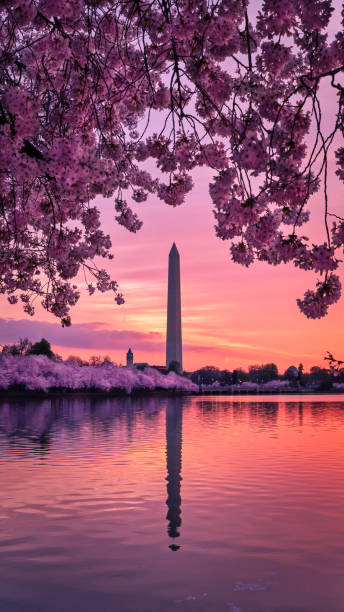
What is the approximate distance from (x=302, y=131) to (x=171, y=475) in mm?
9126

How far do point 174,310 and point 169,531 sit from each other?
3319 inches

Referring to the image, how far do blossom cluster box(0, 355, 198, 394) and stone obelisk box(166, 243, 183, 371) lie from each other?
7.85 m

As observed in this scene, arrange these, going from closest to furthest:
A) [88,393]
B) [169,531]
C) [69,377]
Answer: [169,531], [69,377], [88,393]

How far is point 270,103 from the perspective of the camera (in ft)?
25.2

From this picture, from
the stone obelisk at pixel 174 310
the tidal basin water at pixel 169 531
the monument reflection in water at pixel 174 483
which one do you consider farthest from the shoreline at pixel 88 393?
the tidal basin water at pixel 169 531

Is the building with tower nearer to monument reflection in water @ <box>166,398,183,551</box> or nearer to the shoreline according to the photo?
the shoreline

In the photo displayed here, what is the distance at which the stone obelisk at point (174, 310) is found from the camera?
91.1 meters

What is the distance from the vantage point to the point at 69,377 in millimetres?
82250

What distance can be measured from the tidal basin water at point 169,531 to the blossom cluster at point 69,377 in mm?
54866

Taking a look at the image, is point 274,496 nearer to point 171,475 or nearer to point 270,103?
point 171,475

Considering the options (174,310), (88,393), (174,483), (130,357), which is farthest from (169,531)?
(130,357)

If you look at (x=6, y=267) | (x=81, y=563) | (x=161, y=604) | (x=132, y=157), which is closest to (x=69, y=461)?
(x=6, y=267)

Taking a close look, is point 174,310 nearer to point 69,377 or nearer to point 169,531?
point 69,377

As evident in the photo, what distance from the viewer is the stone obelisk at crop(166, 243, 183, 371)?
9112cm
